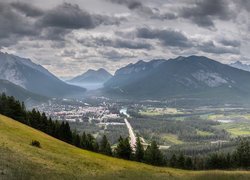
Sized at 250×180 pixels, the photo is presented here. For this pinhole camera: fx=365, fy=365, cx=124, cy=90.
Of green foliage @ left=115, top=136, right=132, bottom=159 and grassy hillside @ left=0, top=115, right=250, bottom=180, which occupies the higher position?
grassy hillside @ left=0, top=115, right=250, bottom=180

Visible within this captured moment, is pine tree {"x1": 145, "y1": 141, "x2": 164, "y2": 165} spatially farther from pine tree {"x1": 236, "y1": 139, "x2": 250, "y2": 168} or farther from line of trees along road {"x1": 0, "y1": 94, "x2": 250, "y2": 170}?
pine tree {"x1": 236, "y1": 139, "x2": 250, "y2": 168}

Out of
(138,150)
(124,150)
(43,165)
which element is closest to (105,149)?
(124,150)

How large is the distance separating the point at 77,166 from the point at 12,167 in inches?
552

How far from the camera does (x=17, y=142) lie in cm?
6662

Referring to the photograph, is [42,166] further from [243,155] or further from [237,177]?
[243,155]

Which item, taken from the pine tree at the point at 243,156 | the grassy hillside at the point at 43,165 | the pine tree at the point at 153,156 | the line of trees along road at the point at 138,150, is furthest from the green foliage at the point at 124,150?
the grassy hillside at the point at 43,165

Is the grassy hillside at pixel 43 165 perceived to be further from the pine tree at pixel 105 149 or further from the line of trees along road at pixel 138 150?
the pine tree at pixel 105 149

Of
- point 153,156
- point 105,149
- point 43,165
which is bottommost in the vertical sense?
point 153,156

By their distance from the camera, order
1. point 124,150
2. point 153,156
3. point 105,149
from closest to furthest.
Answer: point 153,156 < point 124,150 < point 105,149

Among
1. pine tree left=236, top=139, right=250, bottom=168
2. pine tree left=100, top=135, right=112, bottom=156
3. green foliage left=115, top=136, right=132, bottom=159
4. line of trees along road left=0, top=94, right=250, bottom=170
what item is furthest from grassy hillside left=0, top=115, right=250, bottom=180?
pine tree left=236, top=139, right=250, bottom=168

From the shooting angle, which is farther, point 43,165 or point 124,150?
point 124,150

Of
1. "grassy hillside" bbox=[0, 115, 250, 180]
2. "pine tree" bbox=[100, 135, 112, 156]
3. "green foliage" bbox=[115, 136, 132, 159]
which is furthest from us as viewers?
"pine tree" bbox=[100, 135, 112, 156]

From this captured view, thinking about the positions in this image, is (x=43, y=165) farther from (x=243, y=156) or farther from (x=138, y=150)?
(x=243, y=156)

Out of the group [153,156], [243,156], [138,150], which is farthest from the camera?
[138,150]
